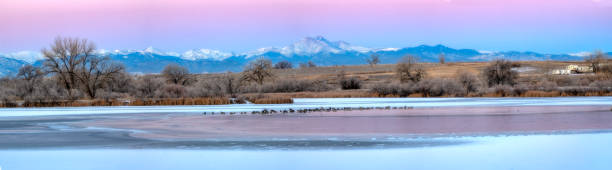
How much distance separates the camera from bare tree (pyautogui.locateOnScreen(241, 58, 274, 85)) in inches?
2665

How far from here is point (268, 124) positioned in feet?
61.5

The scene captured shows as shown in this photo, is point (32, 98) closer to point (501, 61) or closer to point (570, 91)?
point (570, 91)

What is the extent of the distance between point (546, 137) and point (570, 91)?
28.9 metres

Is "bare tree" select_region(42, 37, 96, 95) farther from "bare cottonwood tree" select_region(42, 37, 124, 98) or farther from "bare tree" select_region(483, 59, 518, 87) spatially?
"bare tree" select_region(483, 59, 518, 87)

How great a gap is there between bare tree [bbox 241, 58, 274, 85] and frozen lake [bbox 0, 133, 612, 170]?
55.0 meters

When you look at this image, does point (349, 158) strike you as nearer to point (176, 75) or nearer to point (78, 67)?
point (78, 67)

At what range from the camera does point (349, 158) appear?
10938 mm

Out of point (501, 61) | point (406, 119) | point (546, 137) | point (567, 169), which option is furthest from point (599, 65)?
point (567, 169)

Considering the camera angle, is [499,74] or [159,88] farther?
[499,74]

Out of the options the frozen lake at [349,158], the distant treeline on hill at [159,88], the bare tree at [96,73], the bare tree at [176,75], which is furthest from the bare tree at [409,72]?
the frozen lake at [349,158]

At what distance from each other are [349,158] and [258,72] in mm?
57081

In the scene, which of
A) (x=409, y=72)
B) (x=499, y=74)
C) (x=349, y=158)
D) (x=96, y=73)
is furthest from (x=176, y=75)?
(x=349, y=158)

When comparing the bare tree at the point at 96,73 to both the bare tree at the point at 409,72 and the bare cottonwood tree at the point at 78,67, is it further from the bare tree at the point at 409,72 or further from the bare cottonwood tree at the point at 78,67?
the bare tree at the point at 409,72

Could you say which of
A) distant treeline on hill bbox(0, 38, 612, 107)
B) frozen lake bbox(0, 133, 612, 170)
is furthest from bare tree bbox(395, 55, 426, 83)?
frozen lake bbox(0, 133, 612, 170)
